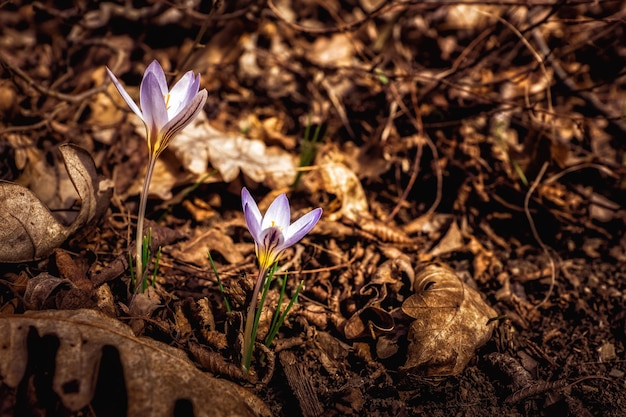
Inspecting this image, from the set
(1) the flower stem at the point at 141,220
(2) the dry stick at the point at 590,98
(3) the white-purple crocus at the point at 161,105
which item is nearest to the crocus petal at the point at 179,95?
(3) the white-purple crocus at the point at 161,105

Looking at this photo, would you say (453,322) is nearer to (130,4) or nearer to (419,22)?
(419,22)

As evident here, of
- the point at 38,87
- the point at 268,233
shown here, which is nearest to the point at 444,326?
the point at 268,233

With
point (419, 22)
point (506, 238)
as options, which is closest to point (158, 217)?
point (506, 238)

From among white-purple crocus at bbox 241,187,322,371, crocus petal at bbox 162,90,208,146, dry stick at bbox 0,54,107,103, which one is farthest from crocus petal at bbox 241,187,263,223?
dry stick at bbox 0,54,107,103

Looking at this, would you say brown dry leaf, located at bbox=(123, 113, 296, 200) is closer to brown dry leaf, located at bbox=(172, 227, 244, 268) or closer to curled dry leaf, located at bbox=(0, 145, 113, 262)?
brown dry leaf, located at bbox=(172, 227, 244, 268)

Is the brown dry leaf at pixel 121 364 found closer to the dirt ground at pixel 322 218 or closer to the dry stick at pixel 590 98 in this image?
the dirt ground at pixel 322 218
